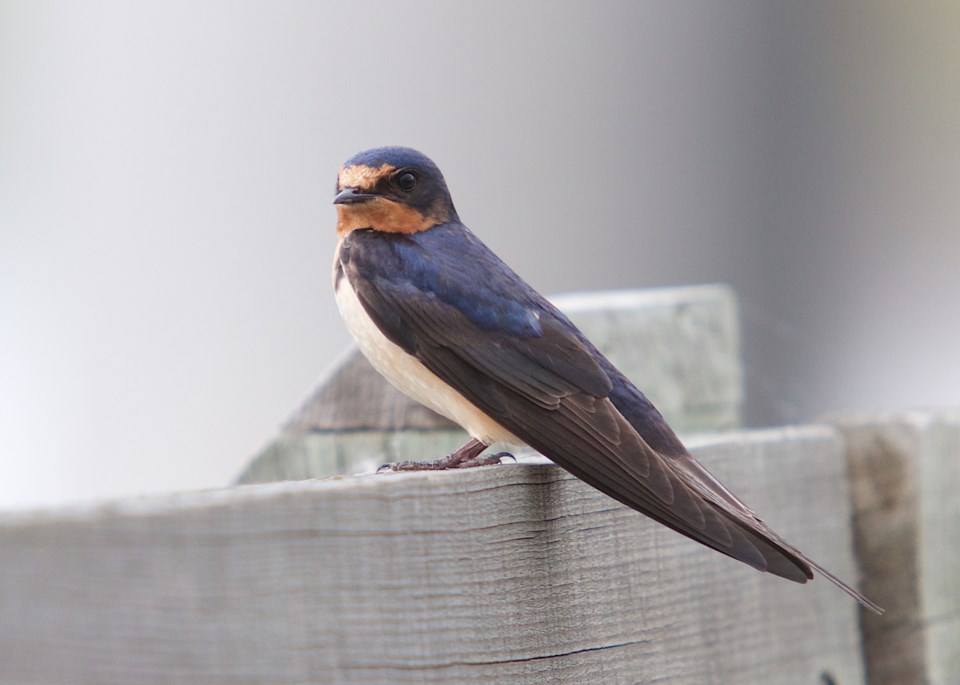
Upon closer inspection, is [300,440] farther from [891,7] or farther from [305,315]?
[891,7]

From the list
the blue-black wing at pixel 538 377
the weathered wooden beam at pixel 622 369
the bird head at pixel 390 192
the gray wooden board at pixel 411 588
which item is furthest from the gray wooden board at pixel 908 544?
the bird head at pixel 390 192

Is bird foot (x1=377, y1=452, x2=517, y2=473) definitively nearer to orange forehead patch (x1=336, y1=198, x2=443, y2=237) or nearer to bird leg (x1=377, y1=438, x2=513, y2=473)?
bird leg (x1=377, y1=438, x2=513, y2=473)

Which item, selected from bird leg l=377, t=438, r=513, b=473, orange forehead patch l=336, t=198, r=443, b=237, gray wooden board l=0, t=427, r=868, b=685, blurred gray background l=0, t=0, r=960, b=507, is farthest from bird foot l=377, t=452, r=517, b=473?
blurred gray background l=0, t=0, r=960, b=507

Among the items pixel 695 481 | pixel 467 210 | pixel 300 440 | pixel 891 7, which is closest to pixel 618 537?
pixel 695 481

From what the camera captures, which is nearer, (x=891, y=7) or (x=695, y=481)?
(x=695, y=481)

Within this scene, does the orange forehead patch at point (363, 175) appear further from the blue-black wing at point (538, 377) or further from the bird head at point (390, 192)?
the blue-black wing at point (538, 377)

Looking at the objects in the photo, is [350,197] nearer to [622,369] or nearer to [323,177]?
[622,369]
